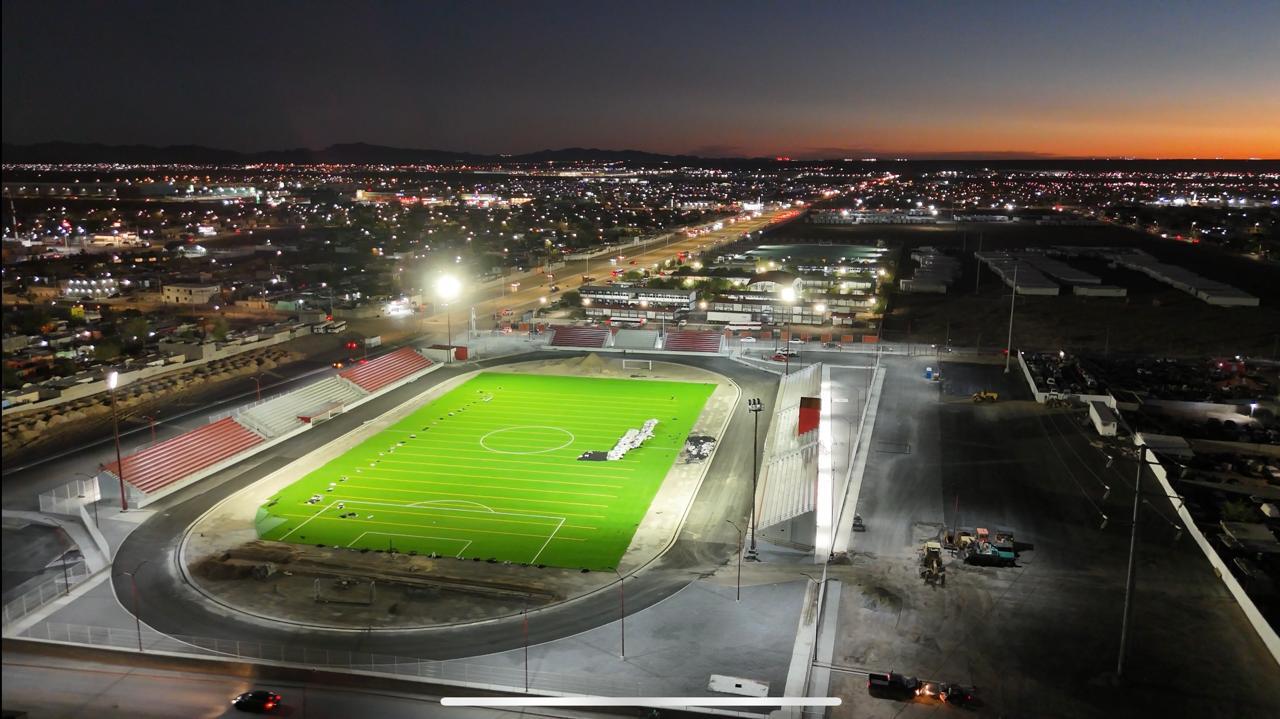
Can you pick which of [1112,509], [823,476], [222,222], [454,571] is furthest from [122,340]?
[222,222]

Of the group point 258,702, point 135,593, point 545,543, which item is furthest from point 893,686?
point 135,593

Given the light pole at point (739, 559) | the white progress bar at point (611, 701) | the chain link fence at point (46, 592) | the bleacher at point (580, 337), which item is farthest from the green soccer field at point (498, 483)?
the bleacher at point (580, 337)

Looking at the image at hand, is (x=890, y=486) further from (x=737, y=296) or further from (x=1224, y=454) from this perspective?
(x=737, y=296)

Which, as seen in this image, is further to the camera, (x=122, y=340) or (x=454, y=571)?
(x=122, y=340)

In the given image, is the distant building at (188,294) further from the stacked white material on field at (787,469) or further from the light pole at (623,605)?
the light pole at (623,605)

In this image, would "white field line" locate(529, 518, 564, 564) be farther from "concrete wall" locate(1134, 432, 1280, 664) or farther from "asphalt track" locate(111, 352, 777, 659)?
"concrete wall" locate(1134, 432, 1280, 664)

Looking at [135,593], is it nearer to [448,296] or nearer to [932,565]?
[932,565]
